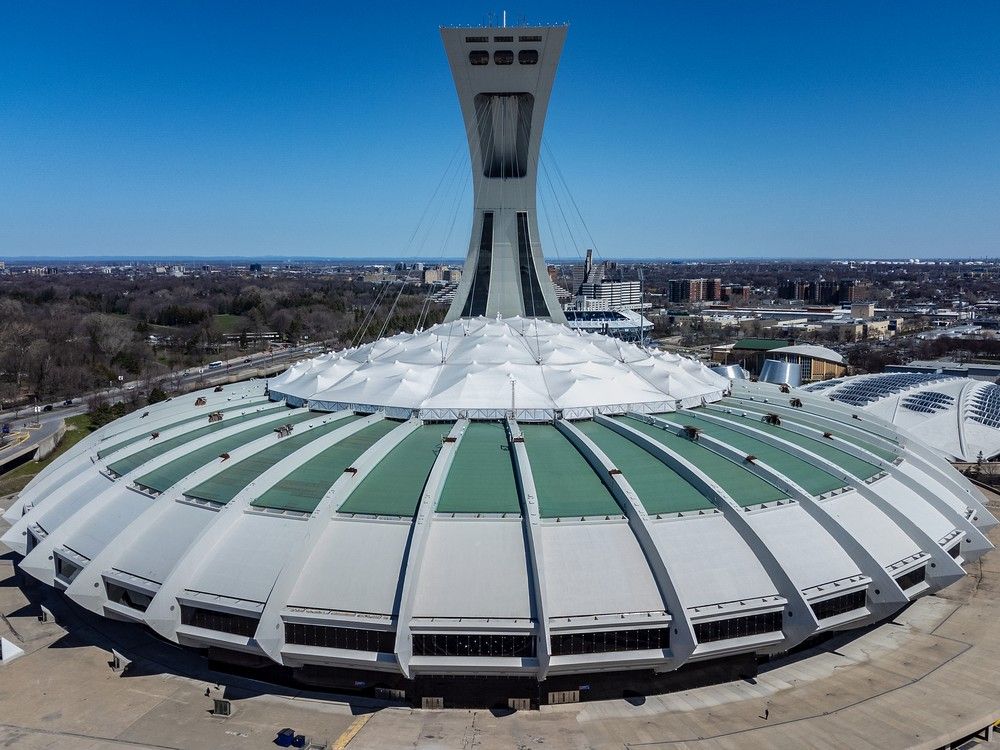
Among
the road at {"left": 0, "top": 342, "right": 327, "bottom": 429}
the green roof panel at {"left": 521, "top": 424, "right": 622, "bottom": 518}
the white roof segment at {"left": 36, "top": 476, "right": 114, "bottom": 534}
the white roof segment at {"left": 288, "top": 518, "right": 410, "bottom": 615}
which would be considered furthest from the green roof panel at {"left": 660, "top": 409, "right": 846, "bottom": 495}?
the road at {"left": 0, "top": 342, "right": 327, "bottom": 429}

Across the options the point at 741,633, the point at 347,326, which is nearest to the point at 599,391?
the point at 741,633

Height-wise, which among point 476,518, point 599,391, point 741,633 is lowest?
point 741,633

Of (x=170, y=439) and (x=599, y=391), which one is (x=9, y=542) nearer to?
(x=170, y=439)

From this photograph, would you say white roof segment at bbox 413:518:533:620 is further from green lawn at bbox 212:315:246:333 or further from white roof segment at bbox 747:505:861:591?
green lawn at bbox 212:315:246:333

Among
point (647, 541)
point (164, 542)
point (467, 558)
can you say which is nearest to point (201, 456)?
point (164, 542)

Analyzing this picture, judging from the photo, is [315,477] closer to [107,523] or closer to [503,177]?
[107,523]

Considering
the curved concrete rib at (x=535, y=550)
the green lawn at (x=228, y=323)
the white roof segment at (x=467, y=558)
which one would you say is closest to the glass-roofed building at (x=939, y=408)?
the white roof segment at (x=467, y=558)
